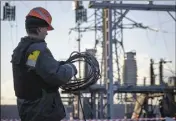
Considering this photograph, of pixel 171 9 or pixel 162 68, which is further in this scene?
pixel 162 68

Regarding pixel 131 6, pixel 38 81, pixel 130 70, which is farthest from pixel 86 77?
pixel 130 70

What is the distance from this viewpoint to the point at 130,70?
2608 cm

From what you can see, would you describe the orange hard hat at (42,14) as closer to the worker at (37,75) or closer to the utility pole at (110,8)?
the worker at (37,75)

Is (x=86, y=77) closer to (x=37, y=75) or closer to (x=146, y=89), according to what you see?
(x=37, y=75)

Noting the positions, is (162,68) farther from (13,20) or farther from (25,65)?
(25,65)

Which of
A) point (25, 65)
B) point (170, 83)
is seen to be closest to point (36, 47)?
point (25, 65)

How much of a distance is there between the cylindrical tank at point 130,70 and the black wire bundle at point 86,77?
21.6m

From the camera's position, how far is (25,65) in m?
3.11

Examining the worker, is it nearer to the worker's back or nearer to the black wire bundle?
the worker's back

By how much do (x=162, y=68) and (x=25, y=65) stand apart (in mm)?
30808

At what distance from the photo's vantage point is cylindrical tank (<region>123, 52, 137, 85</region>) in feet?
84.2

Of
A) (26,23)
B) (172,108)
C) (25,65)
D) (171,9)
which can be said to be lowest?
(172,108)

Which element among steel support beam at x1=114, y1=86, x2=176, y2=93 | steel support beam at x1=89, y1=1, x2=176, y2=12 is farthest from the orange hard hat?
steel support beam at x1=114, y1=86, x2=176, y2=93

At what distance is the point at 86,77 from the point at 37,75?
28.9 inches
